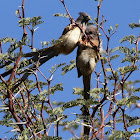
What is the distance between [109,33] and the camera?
265cm

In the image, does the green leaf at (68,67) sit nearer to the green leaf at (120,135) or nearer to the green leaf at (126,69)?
the green leaf at (126,69)

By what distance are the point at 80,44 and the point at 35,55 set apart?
2.91 ft

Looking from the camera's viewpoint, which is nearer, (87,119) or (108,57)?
(108,57)

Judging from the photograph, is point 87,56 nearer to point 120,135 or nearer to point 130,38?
point 130,38

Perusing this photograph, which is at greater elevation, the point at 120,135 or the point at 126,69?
the point at 126,69

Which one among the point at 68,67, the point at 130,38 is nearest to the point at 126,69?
the point at 130,38

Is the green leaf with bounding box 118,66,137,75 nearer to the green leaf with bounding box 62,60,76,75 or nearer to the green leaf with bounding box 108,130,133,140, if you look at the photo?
the green leaf with bounding box 108,130,133,140

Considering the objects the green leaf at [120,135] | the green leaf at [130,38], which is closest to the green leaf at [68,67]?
the green leaf at [130,38]

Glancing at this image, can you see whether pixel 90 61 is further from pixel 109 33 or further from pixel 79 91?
pixel 109 33

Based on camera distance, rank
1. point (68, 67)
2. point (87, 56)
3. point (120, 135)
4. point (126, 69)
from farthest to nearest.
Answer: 1. point (87, 56)
2. point (68, 67)
3. point (126, 69)
4. point (120, 135)

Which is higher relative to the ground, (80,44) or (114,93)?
(80,44)

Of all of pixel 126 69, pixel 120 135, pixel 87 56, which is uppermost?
pixel 87 56

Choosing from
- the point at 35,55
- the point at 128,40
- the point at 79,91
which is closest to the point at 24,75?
the point at 35,55

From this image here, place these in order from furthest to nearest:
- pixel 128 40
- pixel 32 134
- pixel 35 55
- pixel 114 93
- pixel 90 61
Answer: pixel 90 61, pixel 35 55, pixel 128 40, pixel 114 93, pixel 32 134
